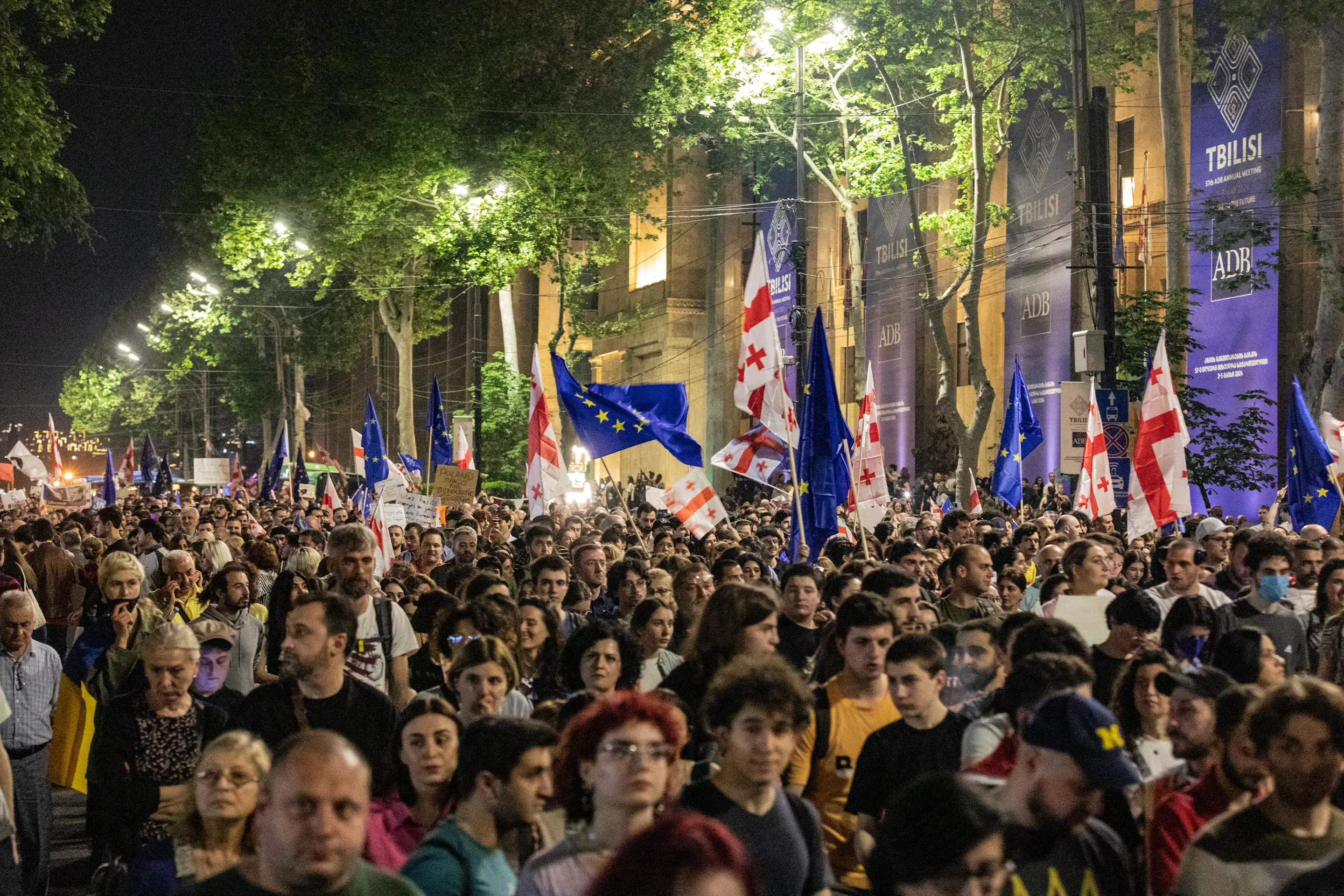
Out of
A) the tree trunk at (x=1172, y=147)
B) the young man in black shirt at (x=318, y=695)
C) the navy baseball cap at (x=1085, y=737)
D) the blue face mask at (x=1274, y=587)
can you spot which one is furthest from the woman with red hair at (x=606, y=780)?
the tree trunk at (x=1172, y=147)

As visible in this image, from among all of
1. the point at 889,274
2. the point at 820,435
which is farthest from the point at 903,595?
the point at 889,274

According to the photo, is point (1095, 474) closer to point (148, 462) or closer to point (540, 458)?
point (540, 458)

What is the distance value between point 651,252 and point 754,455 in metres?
39.4

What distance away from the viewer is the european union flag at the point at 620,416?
15055 millimetres

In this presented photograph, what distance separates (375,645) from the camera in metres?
7.74

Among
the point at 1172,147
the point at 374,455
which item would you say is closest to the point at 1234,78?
the point at 1172,147

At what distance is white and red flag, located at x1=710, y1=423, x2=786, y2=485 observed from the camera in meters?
15.9

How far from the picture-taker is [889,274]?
120 ft

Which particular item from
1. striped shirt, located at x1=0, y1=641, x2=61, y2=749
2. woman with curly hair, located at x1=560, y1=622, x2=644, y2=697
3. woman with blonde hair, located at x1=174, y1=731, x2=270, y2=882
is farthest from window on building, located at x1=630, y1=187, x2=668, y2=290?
woman with blonde hair, located at x1=174, y1=731, x2=270, y2=882

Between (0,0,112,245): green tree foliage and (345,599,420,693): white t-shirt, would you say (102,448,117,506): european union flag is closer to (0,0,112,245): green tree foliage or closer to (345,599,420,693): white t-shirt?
(0,0,112,245): green tree foliage

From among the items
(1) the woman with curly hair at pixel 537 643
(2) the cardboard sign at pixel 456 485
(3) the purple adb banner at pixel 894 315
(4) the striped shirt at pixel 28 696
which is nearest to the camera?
(1) the woman with curly hair at pixel 537 643

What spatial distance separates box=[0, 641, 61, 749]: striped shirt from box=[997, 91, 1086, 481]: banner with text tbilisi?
23.6m

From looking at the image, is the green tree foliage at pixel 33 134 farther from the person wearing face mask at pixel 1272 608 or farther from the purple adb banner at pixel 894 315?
the purple adb banner at pixel 894 315

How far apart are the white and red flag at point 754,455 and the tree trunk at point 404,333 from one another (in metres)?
21.1
